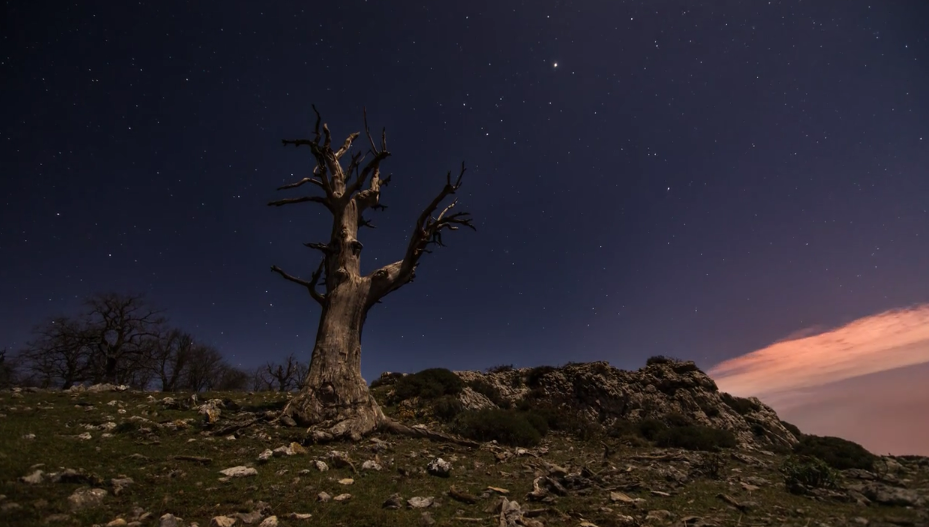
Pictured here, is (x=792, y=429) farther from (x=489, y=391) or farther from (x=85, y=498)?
(x=85, y=498)

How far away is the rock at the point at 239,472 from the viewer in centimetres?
673

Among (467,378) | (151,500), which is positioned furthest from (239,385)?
(151,500)

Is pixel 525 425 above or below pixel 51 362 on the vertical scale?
below

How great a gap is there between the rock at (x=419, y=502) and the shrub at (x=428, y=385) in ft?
42.7

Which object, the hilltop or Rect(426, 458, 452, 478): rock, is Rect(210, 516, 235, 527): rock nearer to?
the hilltop

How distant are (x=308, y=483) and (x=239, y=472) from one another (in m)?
1.35

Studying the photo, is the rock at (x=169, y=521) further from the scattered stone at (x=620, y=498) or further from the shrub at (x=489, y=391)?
the shrub at (x=489, y=391)

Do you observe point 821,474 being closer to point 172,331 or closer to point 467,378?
point 467,378

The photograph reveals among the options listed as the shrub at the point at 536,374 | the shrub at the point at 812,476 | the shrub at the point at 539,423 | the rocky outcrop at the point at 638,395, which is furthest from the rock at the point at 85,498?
the shrub at the point at 536,374

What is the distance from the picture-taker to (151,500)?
5352 millimetres

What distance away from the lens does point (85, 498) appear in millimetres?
4980

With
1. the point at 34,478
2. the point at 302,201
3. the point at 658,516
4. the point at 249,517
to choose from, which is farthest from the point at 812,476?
the point at 302,201

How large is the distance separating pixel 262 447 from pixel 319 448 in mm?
1341

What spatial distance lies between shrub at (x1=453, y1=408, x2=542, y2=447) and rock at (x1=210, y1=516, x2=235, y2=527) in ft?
32.2
